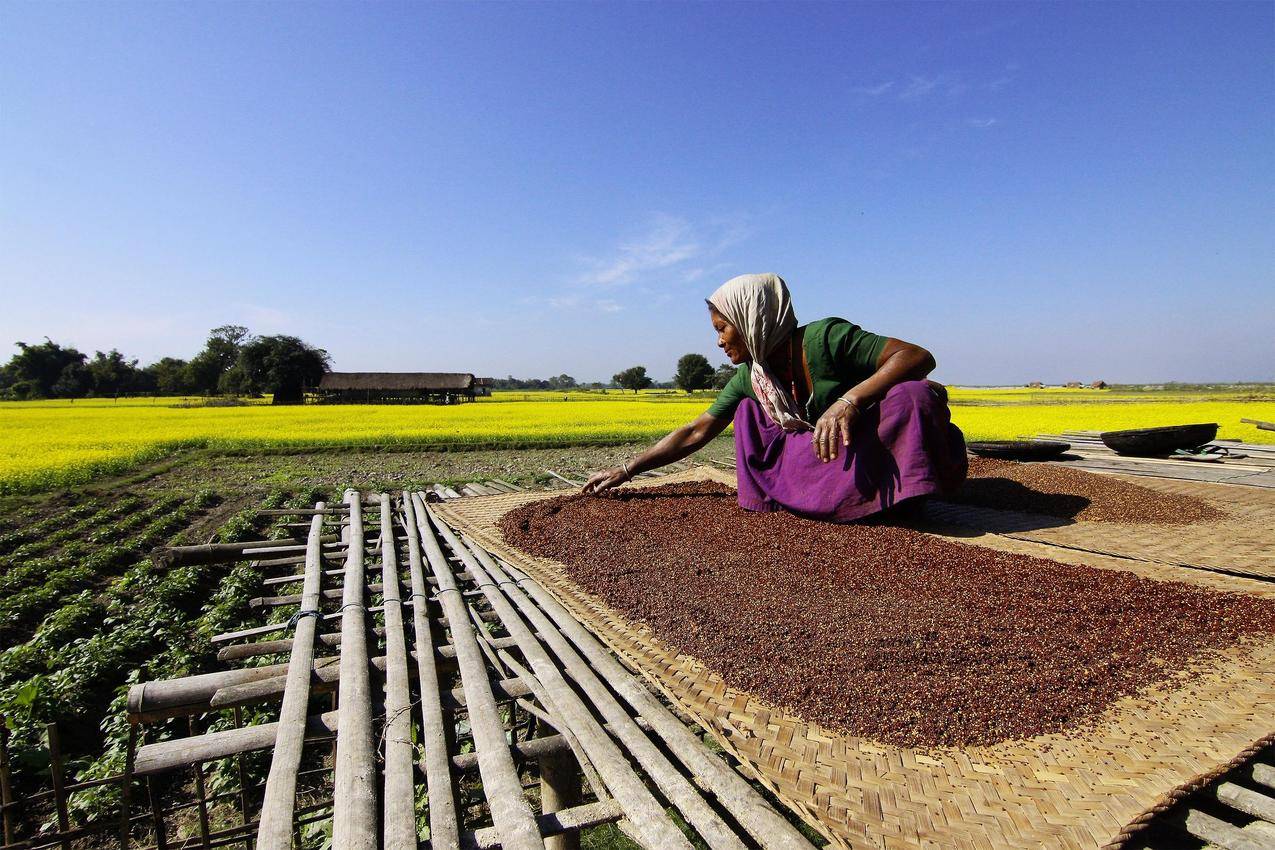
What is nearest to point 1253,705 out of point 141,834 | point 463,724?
point 463,724

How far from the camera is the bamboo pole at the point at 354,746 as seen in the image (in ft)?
3.95

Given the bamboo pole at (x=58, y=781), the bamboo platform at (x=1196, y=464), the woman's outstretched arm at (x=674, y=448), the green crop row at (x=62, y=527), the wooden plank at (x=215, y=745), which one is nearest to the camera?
the wooden plank at (x=215, y=745)

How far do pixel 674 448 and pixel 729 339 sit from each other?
1.01 m

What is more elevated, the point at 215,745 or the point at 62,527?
the point at 215,745

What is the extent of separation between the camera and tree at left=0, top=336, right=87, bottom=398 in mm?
50562

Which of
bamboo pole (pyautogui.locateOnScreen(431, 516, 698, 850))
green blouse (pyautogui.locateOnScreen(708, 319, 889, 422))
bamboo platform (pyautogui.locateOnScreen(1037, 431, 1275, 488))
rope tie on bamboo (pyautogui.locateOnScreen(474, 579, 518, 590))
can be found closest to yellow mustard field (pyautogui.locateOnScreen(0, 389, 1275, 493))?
bamboo platform (pyautogui.locateOnScreen(1037, 431, 1275, 488))

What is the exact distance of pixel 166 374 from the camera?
5912cm

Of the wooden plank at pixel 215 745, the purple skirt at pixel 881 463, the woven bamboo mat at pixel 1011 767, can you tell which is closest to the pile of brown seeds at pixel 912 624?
the woven bamboo mat at pixel 1011 767

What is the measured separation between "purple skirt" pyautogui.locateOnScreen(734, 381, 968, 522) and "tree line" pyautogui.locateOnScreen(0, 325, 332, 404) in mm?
48501

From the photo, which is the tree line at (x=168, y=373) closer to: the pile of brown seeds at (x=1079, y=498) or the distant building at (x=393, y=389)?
the distant building at (x=393, y=389)

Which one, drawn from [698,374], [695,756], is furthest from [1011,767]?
[698,374]

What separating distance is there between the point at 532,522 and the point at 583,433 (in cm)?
1248

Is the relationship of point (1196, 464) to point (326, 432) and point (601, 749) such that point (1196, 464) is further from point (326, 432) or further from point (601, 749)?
point (326, 432)

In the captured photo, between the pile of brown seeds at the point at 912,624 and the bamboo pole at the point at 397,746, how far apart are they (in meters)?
0.80
